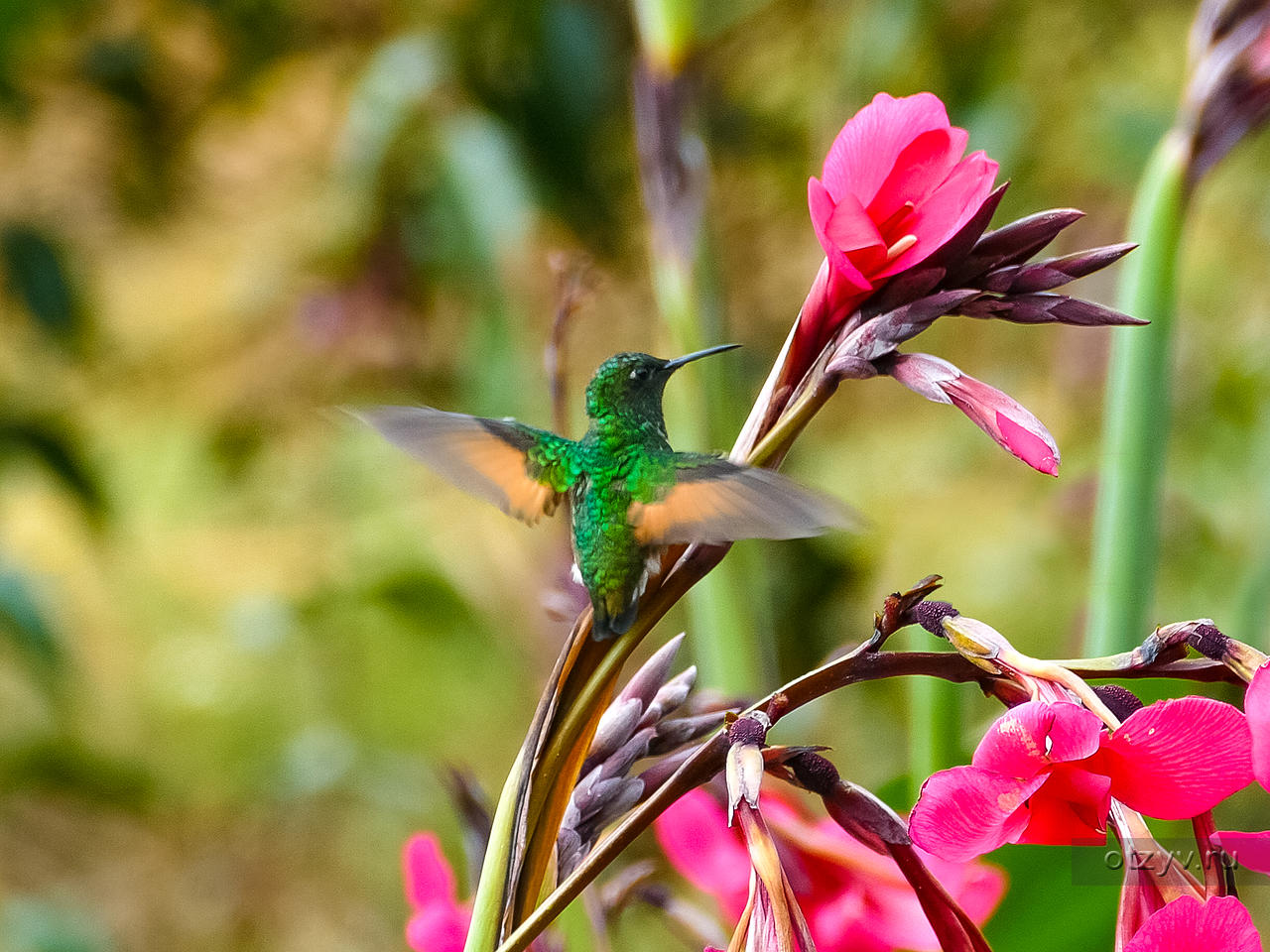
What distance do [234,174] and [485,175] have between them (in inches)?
16.9

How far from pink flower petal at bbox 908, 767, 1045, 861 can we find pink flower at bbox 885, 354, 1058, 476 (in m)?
0.04

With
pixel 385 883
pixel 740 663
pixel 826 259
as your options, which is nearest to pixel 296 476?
pixel 385 883

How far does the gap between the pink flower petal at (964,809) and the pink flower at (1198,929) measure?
19 millimetres

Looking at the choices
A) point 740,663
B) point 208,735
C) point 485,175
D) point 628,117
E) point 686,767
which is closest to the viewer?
point 686,767

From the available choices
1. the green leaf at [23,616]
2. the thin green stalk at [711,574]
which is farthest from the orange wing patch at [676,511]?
the green leaf at [23,616]

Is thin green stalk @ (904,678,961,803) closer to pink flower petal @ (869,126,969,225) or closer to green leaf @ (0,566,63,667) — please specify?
pink flower petal @ (869,126,969,225)

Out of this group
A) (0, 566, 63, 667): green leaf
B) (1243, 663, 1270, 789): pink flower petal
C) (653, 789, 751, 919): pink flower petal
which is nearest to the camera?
(1243, 663, 1270, 789): pink flower petal

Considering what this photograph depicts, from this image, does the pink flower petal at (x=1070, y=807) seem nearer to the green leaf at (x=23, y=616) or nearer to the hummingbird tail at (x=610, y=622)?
the hummingbird tail at (x=610, y=622)

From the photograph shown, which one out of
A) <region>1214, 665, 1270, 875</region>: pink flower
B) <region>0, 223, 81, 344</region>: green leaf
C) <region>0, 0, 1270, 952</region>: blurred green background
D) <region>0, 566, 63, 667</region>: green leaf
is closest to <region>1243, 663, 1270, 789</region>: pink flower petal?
<region>1214, 665, 1270, 875</region>: pink flower

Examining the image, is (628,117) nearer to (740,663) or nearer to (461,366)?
(461,366)

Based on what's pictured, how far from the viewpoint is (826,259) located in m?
0.15

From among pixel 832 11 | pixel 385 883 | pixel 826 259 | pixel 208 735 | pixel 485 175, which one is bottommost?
pixel 385 883

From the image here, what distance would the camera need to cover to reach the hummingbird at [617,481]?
13cm

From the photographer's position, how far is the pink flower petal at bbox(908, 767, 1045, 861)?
0.12 metres
